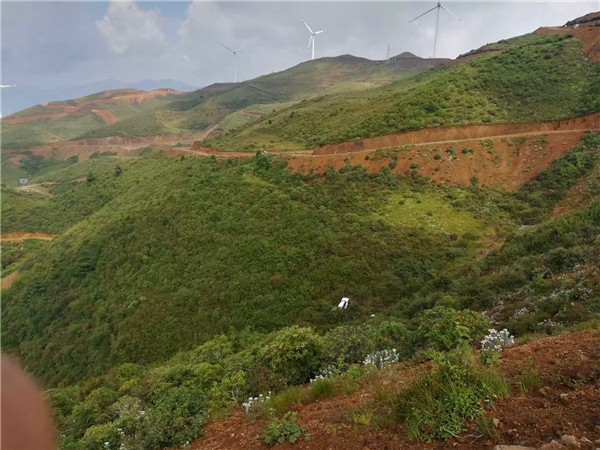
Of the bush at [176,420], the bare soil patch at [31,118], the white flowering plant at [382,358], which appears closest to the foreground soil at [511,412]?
the bush at [176,420]

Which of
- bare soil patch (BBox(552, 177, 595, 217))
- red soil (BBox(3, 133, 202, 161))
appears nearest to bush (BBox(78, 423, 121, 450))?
bare soil patch (BBox(552, 177, 595, 217))

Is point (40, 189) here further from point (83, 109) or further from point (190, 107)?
point (83, 109)

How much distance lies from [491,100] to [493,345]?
3388cm

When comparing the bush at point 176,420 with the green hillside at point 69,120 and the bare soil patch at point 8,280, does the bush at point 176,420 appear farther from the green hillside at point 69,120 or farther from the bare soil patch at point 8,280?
the green hillside at point 69,120

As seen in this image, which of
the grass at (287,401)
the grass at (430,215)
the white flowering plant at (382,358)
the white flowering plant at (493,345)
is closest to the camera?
the white flowering plant at (493,345)

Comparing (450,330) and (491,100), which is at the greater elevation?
(491,100)

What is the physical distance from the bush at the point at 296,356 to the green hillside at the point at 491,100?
27.2 m

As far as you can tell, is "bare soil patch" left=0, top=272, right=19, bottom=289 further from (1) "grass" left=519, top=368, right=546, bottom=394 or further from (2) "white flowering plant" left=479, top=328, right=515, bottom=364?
(1) "grass" left=519, top=368, right=546, bottom=394

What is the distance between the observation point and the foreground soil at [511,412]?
5023 millimetres

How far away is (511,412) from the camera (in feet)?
17.8

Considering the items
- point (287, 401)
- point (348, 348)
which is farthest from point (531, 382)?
point (348, 348)

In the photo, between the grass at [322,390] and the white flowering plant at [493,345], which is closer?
the white flowering plant at [493,345]

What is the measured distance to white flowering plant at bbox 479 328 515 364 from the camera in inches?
284

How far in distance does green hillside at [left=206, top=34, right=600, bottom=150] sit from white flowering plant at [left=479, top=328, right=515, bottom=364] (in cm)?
A: 2705
